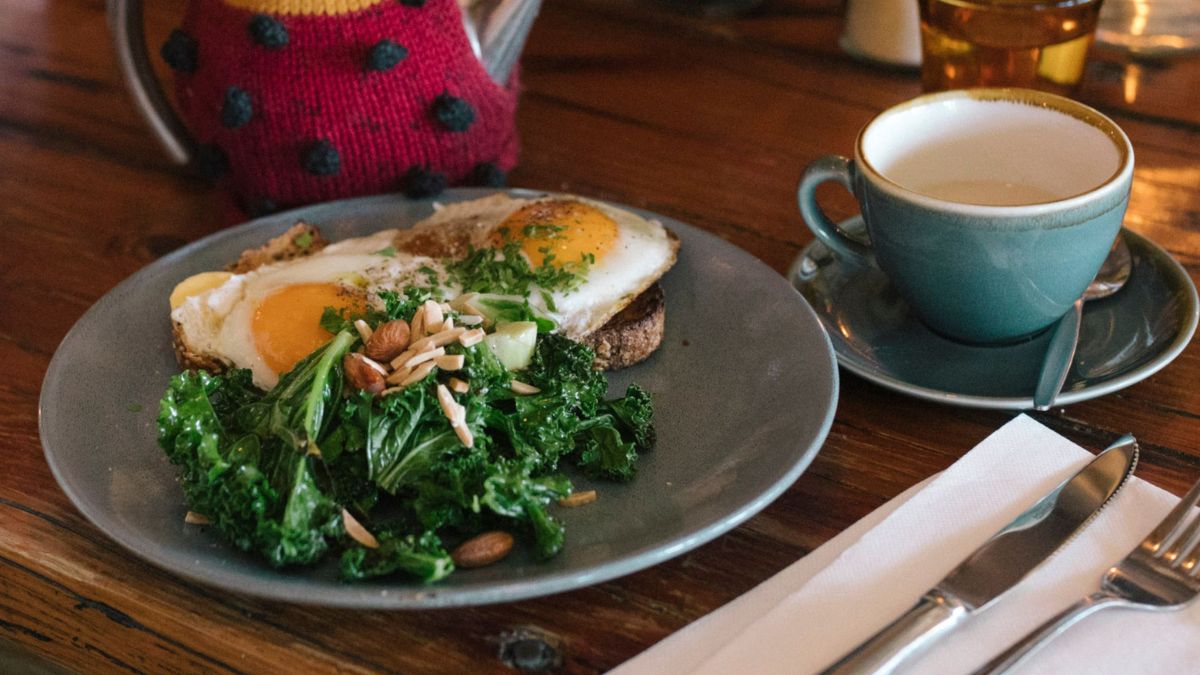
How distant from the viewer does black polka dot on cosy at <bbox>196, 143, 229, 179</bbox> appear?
55.6 inches

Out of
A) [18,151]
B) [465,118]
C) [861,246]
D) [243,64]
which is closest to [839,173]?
[861,246]

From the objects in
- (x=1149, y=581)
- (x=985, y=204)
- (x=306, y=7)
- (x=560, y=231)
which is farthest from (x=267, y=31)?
(x=1149, y=581)

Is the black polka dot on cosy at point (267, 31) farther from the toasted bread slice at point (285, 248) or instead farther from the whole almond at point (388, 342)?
the whole almond at point (388, 342)

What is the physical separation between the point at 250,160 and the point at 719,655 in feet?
2.94

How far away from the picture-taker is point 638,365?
1.21m

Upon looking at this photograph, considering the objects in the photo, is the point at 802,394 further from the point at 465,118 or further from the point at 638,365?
the point at 465,118

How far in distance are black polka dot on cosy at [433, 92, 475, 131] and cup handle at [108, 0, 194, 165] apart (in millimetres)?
384

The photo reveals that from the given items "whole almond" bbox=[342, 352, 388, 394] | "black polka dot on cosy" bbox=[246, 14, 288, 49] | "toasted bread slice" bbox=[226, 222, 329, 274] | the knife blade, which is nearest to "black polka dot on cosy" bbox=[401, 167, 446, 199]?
"toasted bread slice" bbox=[226, 222, 329, 274]

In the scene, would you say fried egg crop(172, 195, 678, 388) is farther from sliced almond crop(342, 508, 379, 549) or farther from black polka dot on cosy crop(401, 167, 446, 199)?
sliced almond crop(342, 508, 379, 549)

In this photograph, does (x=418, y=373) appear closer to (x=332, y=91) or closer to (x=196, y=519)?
(x=196, y=519)

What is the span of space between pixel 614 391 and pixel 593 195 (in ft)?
1.56

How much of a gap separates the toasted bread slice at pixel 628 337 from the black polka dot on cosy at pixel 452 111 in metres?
0.34

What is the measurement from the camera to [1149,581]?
87cm

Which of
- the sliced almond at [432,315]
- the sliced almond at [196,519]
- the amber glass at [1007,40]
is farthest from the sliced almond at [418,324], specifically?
the amber glass at [1007,40]
